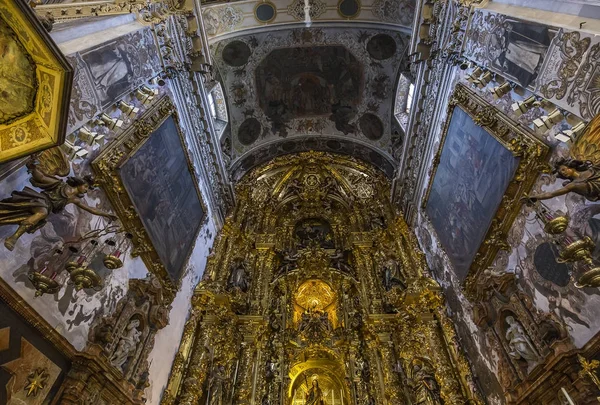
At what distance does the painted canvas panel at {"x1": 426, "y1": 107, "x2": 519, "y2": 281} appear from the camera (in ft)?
25.4

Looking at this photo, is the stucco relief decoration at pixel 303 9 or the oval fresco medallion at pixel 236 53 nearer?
the stucco relief decoration at pixel 303 9

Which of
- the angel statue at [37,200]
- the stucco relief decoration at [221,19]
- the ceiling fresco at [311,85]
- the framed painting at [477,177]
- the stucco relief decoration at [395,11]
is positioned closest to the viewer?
the angel statue at [37,200]

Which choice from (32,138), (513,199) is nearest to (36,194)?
(32,138)

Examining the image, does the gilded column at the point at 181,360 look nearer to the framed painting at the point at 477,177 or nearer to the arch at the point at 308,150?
the framed painting at the point at 477,177

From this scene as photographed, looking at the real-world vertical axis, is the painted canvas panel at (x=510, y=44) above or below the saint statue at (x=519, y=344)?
above

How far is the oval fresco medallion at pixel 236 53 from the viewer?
50.0 ft

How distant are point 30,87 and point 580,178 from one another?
6847 millimetres

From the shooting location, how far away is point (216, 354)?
9883 mm

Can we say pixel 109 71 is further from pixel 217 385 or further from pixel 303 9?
pixel 303 9

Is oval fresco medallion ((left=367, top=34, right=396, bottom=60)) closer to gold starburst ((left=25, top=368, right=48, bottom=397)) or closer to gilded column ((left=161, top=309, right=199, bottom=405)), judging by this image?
gilded column ((left=161, top=309, right=199, bottom=405))

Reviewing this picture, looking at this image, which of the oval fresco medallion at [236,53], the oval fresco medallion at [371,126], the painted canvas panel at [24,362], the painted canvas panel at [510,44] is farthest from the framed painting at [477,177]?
the oval fresco medallion at [236,53]

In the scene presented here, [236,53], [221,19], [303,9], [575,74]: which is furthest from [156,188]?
[303,9]

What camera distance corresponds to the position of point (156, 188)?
9109 mm

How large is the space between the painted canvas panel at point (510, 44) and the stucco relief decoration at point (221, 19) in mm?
9665
